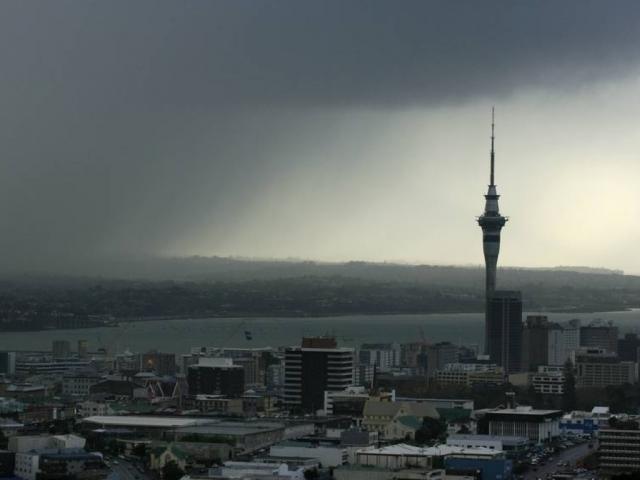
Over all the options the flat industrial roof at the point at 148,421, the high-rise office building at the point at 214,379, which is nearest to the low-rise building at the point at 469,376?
the high-rise office building at the point at 214,379

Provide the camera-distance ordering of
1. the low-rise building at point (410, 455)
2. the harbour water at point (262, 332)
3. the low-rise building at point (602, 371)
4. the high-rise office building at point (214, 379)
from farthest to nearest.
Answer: the harbour water at point (262, 332), the low-rise building at point (602, 371), the high-rise office building at point (214, 379), the low-rise building at point (410, 455)

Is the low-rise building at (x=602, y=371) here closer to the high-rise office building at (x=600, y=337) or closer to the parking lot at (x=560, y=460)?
the high-rise office building at (x=600, y=337)

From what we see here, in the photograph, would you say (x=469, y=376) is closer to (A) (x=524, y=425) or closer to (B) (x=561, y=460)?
(A) (x=524, y=425)

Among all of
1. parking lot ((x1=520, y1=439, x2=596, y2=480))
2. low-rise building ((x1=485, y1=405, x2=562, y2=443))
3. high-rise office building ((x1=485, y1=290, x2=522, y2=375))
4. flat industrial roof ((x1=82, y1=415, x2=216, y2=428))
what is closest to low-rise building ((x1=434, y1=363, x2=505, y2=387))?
high-rise office building ((x1=485, y1=290, x2=522, y2=375))

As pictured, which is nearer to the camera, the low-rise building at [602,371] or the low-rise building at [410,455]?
the low-rise building at [410,455]

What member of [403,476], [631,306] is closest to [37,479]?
[403,476]

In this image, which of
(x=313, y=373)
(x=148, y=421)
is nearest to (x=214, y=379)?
(x=313, y=373)
